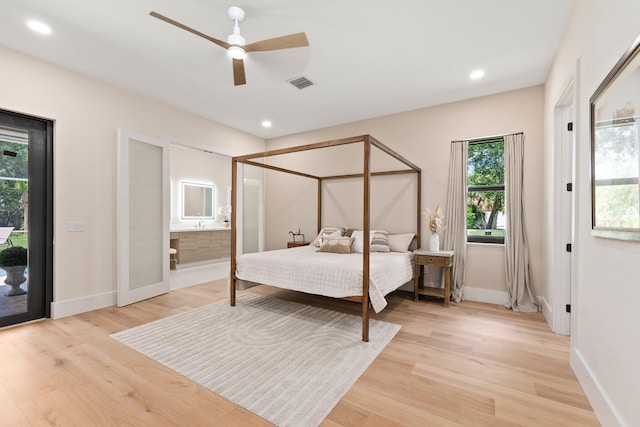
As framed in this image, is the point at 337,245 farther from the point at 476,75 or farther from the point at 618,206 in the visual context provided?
the point at 618,206

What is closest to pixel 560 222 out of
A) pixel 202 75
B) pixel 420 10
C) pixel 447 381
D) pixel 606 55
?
pixel 606 55

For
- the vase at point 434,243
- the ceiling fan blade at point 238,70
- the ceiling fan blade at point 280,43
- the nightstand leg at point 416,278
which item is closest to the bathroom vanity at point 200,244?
the ceiling fan blade at point 238,70

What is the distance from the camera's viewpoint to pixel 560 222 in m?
A: 2.82

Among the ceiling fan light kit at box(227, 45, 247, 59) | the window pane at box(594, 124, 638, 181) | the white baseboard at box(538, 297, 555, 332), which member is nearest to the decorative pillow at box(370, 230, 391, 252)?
the white baseboard at box(538, 297, 555, 332)

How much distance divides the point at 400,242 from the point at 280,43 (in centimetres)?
305

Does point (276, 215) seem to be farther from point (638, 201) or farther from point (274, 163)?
point (638, 201)

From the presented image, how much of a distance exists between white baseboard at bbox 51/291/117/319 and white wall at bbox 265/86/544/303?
3794 mm

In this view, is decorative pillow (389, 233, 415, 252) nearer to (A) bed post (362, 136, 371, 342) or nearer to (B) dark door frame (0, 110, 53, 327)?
(A) bed post (362, 136, 371, 342)

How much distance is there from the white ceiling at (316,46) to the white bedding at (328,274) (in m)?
2.23

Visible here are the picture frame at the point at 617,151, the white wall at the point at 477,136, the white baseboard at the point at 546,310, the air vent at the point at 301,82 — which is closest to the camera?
the picture frame at the point at 617,151

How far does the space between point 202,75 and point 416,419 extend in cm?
389

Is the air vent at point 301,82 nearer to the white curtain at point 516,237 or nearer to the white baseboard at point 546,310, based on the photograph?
the white curtain at point 516,237

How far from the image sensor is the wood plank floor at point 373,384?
1616 millimetres

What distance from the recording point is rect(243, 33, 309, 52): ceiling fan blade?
7.12 ft
